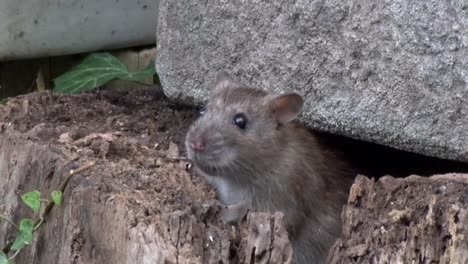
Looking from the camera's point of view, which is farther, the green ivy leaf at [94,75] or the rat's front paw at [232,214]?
the green ivy leaf at [94,75]

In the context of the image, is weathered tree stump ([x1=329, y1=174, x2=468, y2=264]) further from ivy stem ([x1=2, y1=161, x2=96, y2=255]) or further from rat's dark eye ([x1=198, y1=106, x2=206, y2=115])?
rat's dark eye ([x1=198, y1=106, x2=206, y2=115])

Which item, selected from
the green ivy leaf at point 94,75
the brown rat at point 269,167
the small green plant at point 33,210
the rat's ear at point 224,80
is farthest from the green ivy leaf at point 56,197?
the green ivy leaf at point 94,75

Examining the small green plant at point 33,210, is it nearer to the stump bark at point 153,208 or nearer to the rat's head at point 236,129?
the stump bark at point 153,208

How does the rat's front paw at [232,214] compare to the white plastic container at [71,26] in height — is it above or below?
above

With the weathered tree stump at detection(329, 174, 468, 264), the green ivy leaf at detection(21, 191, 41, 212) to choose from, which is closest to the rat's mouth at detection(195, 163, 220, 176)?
the green ivy leaf at detection(21, 191, 41, 212)

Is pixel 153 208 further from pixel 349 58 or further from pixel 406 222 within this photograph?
pixel 349 58

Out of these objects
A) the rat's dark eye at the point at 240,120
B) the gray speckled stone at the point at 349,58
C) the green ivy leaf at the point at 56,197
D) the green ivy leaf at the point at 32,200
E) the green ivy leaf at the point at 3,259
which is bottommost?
the green ivy leaf at the point at 3,259
